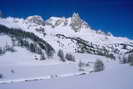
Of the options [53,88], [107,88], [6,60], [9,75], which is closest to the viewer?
[107,88]

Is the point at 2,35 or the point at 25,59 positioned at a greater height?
the point at 2,35

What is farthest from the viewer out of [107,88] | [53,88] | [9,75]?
[9,75]

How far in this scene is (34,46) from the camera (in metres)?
141

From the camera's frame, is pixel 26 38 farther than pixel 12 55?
Yes

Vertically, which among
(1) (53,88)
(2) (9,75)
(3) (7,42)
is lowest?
(2) (9,75)

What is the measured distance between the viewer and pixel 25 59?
11525 cm

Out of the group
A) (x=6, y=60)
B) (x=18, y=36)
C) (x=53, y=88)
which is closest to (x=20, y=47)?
(x=18, y=36)

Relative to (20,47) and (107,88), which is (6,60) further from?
(107,88)

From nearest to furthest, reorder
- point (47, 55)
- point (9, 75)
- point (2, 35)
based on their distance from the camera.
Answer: point (9, 75), point (47, 55), point (2, 35)

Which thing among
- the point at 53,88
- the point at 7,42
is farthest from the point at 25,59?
the point at 53,88

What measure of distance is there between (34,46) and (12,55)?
2437cm

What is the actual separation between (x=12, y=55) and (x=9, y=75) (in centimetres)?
4828

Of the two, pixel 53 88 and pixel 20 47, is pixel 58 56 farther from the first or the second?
pixel 53 88

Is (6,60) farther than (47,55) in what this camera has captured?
No
